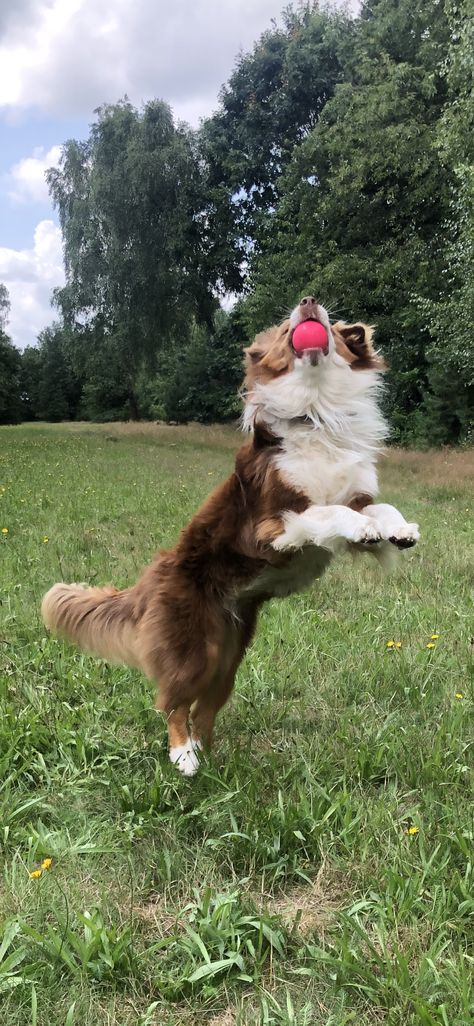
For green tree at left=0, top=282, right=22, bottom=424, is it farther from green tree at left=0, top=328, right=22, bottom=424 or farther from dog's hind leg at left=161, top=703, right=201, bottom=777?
dog's hind leg at left=161, top=703, right=201, bottom=777

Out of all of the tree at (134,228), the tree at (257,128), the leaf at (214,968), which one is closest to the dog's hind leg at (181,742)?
the leaf at (214,968)

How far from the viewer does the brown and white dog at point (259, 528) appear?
2.52 meters

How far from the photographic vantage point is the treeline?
17078mm

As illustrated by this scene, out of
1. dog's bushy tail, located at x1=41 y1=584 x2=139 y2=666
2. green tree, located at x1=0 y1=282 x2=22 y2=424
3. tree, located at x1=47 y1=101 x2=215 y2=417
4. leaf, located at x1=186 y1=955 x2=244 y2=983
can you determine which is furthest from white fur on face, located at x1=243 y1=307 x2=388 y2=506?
green tree, located at x1=0 y1=282 x2=22 y2=424

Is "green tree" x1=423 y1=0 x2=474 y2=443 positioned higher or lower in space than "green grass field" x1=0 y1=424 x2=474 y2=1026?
higher

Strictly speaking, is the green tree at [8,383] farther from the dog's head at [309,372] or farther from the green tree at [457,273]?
the dog's head at [309,372]

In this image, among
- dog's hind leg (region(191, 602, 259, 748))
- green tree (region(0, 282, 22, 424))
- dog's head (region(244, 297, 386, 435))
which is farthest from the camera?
green tree (region(0, 282, 22, 424))

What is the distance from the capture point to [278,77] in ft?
74.7

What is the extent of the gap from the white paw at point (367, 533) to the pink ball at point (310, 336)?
797mm

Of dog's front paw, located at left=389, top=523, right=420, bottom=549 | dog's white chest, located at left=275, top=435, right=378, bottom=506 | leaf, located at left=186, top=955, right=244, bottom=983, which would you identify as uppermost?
dog's white chest, located at left=275, top=435, right=378, bottom=506

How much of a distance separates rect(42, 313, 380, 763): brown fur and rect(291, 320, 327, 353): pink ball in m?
0.12

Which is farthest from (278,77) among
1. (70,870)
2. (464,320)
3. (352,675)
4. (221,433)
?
(70,870)

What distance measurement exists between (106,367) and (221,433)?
26.8ft

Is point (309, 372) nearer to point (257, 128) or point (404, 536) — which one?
point (404, 536)
